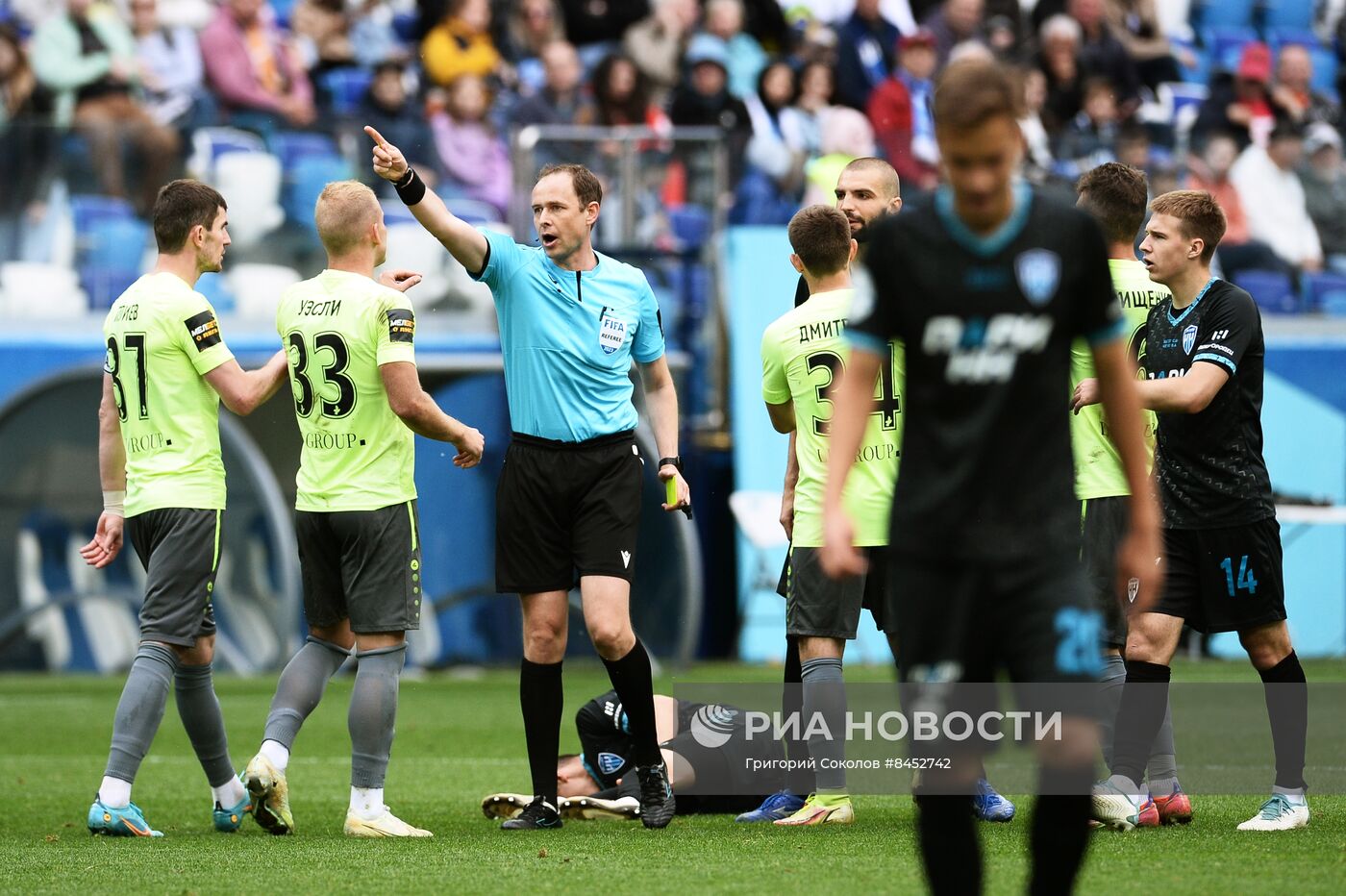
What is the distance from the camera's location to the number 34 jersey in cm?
608

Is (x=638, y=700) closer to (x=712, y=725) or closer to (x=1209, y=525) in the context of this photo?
(x=712, y=725)

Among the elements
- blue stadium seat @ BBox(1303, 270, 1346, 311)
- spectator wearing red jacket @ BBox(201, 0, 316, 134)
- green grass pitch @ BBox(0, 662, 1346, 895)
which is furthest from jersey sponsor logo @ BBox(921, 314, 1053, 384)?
blue stadium seat @ BBox(1303, 270, 1346, 311)

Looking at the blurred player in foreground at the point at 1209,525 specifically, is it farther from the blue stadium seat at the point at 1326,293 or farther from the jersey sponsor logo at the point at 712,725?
the blue stadium seat at the point at 1326,293

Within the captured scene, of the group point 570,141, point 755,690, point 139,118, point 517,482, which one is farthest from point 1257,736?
point 139,118

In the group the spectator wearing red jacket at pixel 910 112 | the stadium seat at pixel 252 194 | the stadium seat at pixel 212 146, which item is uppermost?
the spectator wearing red jacket at pixel 910 112

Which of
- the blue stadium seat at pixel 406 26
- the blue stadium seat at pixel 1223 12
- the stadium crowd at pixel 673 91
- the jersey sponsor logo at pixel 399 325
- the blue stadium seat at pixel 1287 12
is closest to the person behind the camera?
the jersey sponsor logo at pixel 399 325

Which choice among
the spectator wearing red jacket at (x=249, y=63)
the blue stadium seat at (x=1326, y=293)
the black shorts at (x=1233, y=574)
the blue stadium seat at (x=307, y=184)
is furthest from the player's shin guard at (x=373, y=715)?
the blue stadium seat at (x=1326, y=293)

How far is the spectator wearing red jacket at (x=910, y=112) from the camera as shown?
46.3ft

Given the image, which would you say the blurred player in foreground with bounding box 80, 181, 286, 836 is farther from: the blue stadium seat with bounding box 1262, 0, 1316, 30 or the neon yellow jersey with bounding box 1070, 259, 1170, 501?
the blue stadium seat with bounding box 1262, 0, 1316, 30

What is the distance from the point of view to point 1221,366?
5.79m

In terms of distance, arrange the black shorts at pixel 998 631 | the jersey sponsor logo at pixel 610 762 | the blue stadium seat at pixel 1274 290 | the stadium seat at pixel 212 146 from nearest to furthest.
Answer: the black shorts at pixel 998 631 → the jersey sponsor logo at pixel 610 762 → the stadium seat at pixel 212 146 → the blue stadium seat at pixel 1274 290

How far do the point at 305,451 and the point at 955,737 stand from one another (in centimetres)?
337

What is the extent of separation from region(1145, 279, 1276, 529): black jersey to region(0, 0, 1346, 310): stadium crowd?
762cm

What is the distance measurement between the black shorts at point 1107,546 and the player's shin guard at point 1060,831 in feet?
8.15
